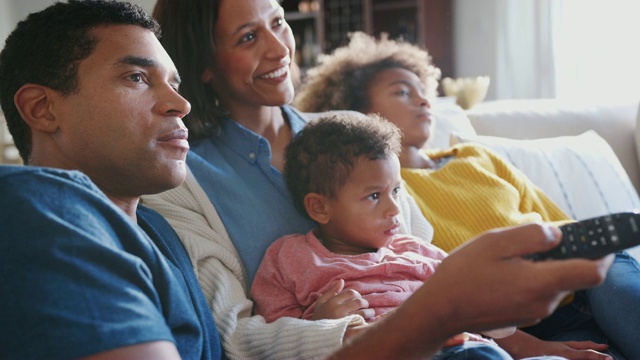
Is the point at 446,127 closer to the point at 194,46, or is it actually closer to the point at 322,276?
the point at 194,46

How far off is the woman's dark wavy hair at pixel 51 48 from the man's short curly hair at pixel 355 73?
1.13 metres

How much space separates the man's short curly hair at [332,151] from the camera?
151 centimetres

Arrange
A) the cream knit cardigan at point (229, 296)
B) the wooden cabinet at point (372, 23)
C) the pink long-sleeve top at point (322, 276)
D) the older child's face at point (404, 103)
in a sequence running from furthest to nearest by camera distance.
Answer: the wooden cabinet at point (372, 23), the older child's face at point (404, 103), the pink long-sleeve top at point (322, 276), the cream knit cardigan at point (229, 296)

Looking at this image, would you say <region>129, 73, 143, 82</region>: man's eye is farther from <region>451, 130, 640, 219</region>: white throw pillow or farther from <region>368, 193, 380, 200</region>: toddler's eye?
<region>451, 130, 640, 219</region>: white throw pillow

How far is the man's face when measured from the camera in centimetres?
110

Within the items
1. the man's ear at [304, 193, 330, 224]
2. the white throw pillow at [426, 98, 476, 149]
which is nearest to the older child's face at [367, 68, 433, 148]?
the white throw pillow at [426, 98, 476, 149]

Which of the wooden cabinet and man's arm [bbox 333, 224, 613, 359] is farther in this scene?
the wooden cabinet

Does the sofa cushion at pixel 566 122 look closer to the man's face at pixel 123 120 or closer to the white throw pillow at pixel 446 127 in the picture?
the white throw pillow at pixel 446 127

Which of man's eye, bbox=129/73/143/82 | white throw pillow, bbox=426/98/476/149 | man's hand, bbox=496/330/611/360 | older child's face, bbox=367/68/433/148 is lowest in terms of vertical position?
man's hand, bbox=496/330/611/360

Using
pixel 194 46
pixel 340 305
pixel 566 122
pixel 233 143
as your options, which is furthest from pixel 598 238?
pixel 566 122

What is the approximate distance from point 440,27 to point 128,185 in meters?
5.16

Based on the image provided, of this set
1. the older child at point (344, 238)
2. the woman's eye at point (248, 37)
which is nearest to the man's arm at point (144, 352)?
the older child at point (344, 238)

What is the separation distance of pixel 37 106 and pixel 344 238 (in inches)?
26.8

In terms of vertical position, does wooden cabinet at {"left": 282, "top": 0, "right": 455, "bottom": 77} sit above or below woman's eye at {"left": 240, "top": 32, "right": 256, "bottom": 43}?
below
